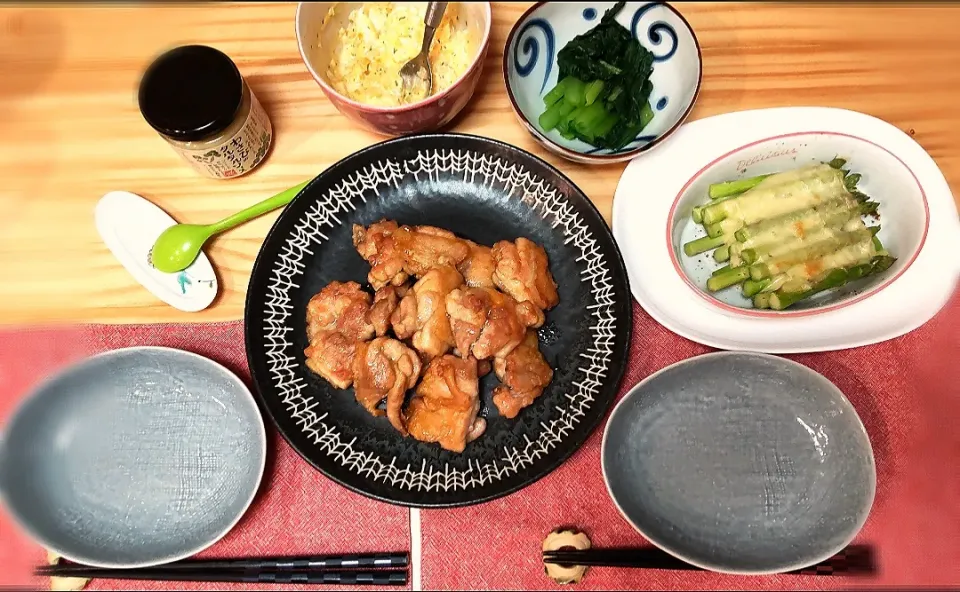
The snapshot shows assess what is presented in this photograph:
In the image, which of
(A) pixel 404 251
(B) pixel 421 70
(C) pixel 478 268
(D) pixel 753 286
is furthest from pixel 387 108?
(D) pixel 753 286

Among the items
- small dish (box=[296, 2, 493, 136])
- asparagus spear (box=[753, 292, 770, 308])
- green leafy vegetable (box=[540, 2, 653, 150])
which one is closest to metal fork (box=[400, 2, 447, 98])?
small dish (box=[296, 2, 493, 136])

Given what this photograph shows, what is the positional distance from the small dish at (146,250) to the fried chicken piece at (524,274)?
0.79m

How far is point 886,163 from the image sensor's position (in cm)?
152

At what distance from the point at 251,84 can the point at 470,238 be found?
82cm

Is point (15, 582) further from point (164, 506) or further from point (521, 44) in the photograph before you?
point (521, 44)

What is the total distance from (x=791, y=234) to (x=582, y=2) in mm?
878

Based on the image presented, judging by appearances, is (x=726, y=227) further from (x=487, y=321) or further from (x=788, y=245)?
(x=487, y=321)

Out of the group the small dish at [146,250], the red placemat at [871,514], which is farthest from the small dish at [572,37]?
the small dish at [146,250]

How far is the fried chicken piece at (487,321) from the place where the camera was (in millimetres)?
1468

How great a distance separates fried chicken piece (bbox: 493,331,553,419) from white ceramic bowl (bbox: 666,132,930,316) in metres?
0.43

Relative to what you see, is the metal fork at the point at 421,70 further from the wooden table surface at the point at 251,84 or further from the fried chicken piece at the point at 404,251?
the fried chicken piece at the point at 404,251

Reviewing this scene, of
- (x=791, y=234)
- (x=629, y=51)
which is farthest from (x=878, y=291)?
(x=629, y=51)

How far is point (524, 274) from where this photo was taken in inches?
59.8

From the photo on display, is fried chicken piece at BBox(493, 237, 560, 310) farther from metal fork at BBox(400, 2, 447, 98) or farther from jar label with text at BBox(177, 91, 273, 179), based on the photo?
jar label with text at BBox(177, 91, 273, 179)
